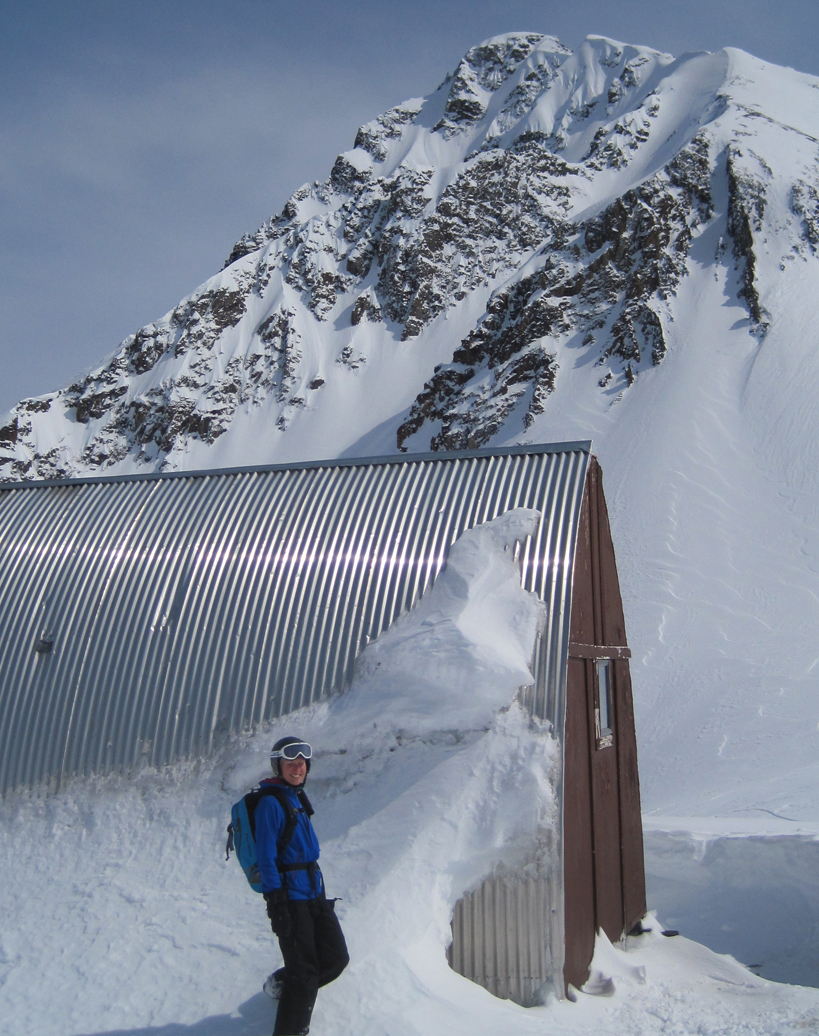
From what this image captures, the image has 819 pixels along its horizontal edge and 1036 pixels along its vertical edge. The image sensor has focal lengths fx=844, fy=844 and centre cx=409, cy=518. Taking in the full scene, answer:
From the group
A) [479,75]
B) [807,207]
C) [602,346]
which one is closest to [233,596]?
[602,346]

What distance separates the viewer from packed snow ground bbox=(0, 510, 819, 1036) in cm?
585

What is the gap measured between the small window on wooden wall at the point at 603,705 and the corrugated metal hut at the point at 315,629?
1.7 inches

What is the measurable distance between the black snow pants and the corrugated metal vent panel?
2772 mm

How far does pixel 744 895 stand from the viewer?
10.4 metres

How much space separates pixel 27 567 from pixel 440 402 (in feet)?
166

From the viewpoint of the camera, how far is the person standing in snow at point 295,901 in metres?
4.98

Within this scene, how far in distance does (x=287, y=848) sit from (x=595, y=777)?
166 inches

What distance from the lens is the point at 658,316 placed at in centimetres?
4884

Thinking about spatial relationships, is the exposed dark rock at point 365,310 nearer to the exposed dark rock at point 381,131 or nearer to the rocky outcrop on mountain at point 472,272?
the rocky outcrop on mountain at point 472,272

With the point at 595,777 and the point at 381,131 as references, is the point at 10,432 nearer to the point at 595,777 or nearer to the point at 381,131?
the point at 381,131

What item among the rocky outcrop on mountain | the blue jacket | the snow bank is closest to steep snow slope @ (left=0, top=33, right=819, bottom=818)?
the rocky outcrop on mountain

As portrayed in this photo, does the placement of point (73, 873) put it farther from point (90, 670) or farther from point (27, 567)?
A: point (27, 567)

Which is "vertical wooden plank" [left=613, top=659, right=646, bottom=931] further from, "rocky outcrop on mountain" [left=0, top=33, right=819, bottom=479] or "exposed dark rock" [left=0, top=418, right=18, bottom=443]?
"exposed dark rock" [left=0, top=418, right=18, bottom=443]

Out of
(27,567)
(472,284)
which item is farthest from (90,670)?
(472,284)
